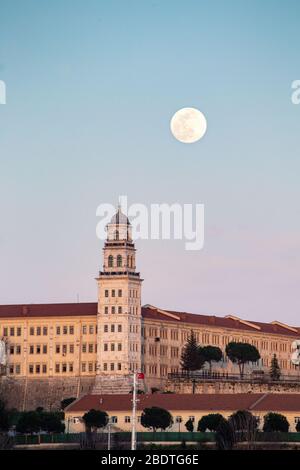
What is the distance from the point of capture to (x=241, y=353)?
17450 cm

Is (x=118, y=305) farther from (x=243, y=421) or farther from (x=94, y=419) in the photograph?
(x=243, y=421)

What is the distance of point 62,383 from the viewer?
546 feet

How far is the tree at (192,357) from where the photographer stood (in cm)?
16850

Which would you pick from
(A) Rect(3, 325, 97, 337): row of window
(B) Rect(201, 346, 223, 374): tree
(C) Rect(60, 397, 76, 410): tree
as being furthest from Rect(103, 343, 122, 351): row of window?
(B) Rect(201, 346, 223, 374): tree

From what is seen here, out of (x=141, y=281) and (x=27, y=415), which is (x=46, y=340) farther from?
(x=27, y=415)

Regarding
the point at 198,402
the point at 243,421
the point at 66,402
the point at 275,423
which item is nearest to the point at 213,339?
the point at 66,402

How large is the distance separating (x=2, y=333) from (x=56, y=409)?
11324 mm

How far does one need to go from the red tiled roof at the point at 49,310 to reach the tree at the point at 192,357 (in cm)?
840

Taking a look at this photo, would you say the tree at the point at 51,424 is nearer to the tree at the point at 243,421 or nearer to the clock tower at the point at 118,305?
the tree at the point at 243,421

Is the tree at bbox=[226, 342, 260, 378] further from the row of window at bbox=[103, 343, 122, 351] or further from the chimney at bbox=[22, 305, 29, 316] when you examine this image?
the chimney at bbox=[22, 305, 29, 316]

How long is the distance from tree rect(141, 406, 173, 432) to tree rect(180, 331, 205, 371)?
22955 mm

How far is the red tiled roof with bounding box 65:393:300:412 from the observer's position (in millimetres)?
147625

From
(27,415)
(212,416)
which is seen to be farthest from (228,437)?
(27,415)

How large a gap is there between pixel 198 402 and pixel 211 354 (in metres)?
22.2
